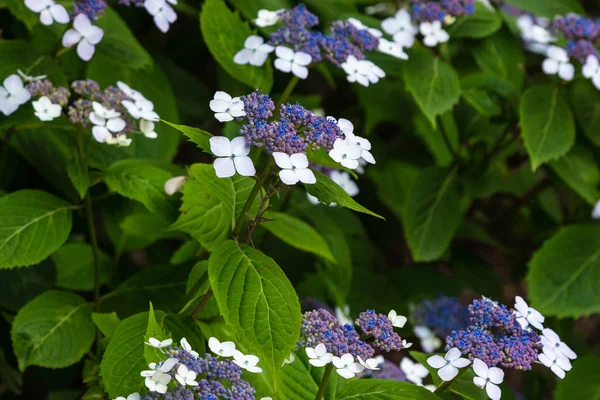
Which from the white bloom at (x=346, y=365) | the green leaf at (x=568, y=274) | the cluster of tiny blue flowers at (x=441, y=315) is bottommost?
the cluster of tiny blue flowers at (x=441, y=315)

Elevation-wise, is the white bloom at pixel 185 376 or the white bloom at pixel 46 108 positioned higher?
the white bloom at pixel 185 376

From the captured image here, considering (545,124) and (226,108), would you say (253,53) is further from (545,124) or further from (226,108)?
(545,124)

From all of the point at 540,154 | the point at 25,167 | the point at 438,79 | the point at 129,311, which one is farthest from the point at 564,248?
the point at 25,167

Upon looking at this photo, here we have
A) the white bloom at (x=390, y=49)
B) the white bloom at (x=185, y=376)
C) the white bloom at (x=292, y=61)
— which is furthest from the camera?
the white bloom at (x=390, y=49)

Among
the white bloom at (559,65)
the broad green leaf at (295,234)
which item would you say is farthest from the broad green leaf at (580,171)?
the broad green leaf at (295,234)

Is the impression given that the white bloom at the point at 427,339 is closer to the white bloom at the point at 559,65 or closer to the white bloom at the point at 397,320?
the white bloom at the point at 559,65

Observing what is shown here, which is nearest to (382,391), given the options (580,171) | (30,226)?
(30,226)

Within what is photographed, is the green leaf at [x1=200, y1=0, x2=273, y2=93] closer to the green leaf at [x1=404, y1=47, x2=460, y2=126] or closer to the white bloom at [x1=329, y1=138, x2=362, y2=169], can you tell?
the green leaf at [x1=404, y1=47, x2=460, y2=126]

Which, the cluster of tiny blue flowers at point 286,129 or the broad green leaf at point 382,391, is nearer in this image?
the cluster of tiny blue flowers at point 286,129
